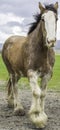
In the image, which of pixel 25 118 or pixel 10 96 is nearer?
pixel 25 118

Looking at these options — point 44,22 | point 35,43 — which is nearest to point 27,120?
point 35,43

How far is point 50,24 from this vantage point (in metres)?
12.4

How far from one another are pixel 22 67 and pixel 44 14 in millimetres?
2420

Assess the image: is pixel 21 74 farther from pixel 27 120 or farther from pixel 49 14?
pixel 49 14

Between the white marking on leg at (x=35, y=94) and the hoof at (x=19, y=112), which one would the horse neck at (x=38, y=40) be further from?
the hoof at (x=19, y=112)

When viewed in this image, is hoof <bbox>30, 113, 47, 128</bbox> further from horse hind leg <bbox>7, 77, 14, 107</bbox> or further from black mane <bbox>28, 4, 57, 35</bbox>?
horse hind leg <bbox>7, 77, 14, 107</bbox>

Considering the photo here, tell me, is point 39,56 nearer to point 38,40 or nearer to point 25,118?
point 38,40

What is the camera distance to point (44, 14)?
1273 cm

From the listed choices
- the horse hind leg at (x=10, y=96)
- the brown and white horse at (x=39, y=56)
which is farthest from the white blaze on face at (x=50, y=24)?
the horse hind leg at (x=10, y=96)

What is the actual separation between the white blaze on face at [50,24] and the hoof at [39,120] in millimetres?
2463

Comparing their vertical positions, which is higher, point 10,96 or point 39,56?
point 39,56

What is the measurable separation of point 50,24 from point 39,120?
2.91 m

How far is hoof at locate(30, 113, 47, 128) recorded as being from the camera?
42.5ft

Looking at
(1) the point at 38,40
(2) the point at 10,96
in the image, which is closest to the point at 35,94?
(1) the point at 38,40
